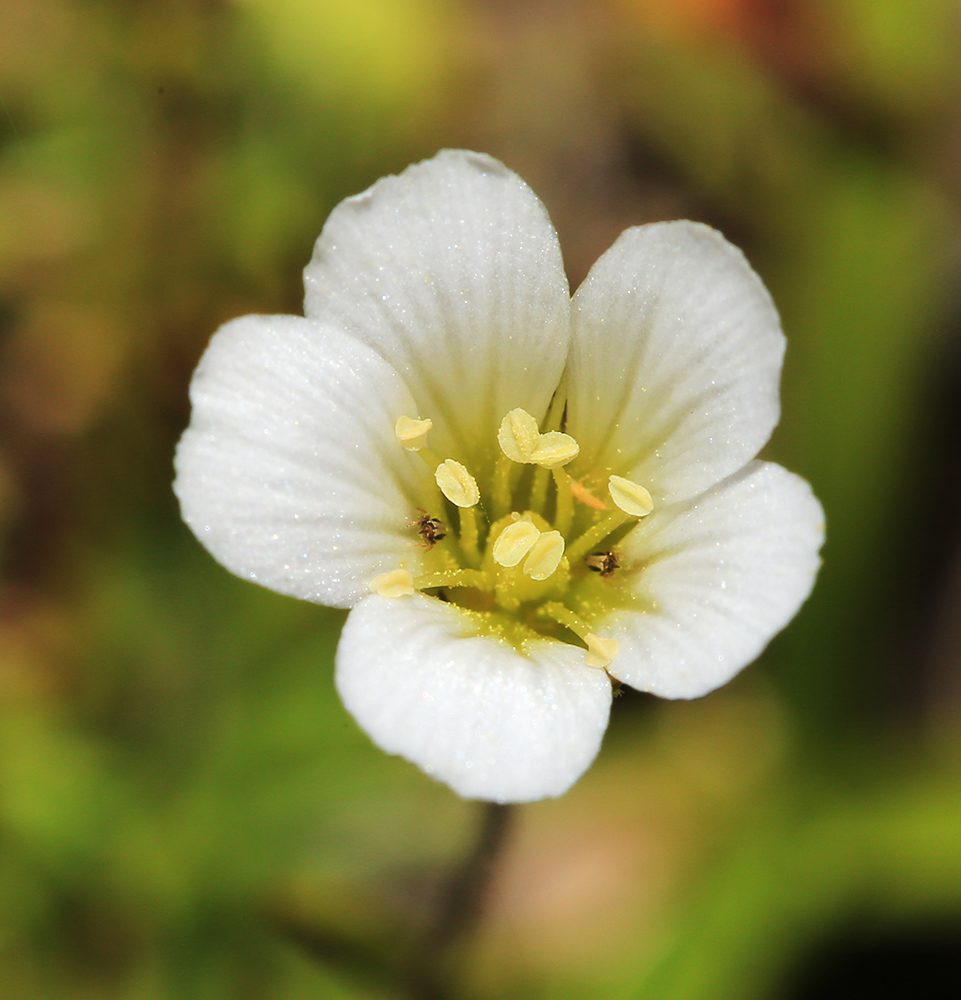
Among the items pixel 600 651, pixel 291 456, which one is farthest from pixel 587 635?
pixel 291 456

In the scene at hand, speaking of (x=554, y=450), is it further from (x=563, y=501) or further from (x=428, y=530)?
(x=428, y=530)

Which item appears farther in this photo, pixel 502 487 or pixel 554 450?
pixel 502 487

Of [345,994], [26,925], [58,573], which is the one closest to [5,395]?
[58,573]

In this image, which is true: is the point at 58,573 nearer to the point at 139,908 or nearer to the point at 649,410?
the point at 139,908

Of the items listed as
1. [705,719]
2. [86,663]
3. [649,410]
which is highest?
[649,410]

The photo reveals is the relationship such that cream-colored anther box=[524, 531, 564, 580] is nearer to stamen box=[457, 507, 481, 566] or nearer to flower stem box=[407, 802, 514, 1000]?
stamen box=[457, 507, 481, 566]

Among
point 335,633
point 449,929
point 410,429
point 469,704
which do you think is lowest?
point 449,929
